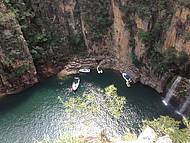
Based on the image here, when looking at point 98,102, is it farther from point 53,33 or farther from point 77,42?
point 53,33

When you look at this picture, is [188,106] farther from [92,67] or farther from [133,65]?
[92,67]

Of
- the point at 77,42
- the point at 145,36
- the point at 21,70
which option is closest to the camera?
the point at 145,36

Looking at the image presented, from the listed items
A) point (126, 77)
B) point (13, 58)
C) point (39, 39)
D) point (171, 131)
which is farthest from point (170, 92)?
point (13, 58)

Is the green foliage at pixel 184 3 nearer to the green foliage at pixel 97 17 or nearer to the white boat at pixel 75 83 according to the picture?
the green foliage at pixel 97 17

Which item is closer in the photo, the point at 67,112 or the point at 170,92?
the point at 67,112

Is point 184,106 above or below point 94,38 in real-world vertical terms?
below

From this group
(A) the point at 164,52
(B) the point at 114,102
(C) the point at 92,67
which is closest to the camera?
(B) the point at 114,102

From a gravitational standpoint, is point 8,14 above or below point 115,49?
above

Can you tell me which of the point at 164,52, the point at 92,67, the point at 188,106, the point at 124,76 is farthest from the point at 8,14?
the point at 188,106

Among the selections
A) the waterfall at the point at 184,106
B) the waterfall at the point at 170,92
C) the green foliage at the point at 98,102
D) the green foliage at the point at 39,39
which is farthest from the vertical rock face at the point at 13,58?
the waterfall at the point at 184,106
